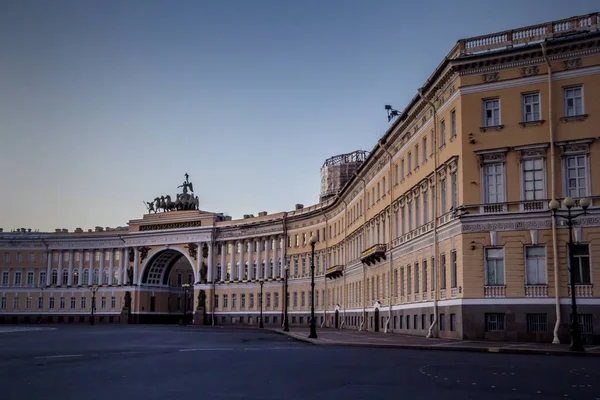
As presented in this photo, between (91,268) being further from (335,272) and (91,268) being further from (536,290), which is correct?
(536,290)

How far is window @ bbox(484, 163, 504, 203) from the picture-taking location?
3694cm

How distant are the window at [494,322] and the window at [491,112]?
A: 32.5 feet

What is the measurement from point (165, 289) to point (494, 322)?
9990cm

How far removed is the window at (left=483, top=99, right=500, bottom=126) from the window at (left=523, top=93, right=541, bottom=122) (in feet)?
4.61

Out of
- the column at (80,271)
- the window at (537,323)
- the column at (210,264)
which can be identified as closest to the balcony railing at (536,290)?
the window at (537,323)

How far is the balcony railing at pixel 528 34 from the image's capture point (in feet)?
118

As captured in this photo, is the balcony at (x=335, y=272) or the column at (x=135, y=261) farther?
the column at (x=135, y=261)

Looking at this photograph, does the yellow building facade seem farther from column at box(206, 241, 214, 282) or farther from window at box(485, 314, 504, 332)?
column at box(206, 241, 214, 282)

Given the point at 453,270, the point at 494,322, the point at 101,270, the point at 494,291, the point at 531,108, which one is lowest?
the point at 494,322

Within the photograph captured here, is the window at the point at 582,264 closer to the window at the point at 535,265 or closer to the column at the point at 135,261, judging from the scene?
the window at the point at 535,265

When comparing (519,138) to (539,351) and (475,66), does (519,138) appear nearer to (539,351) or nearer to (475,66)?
(475,66)

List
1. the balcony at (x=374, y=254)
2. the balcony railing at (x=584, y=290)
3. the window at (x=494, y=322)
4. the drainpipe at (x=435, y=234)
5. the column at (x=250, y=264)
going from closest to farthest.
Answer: the balcony railing at (x=584, y=290) → the window at (x=494, y=322) → the drainpipe at (x=435, y=234) → the balcony at (x=374, y=254) → the column at (x=250, y=264)

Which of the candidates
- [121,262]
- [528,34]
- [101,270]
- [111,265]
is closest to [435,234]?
[528,34]

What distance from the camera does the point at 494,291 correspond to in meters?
36.0
